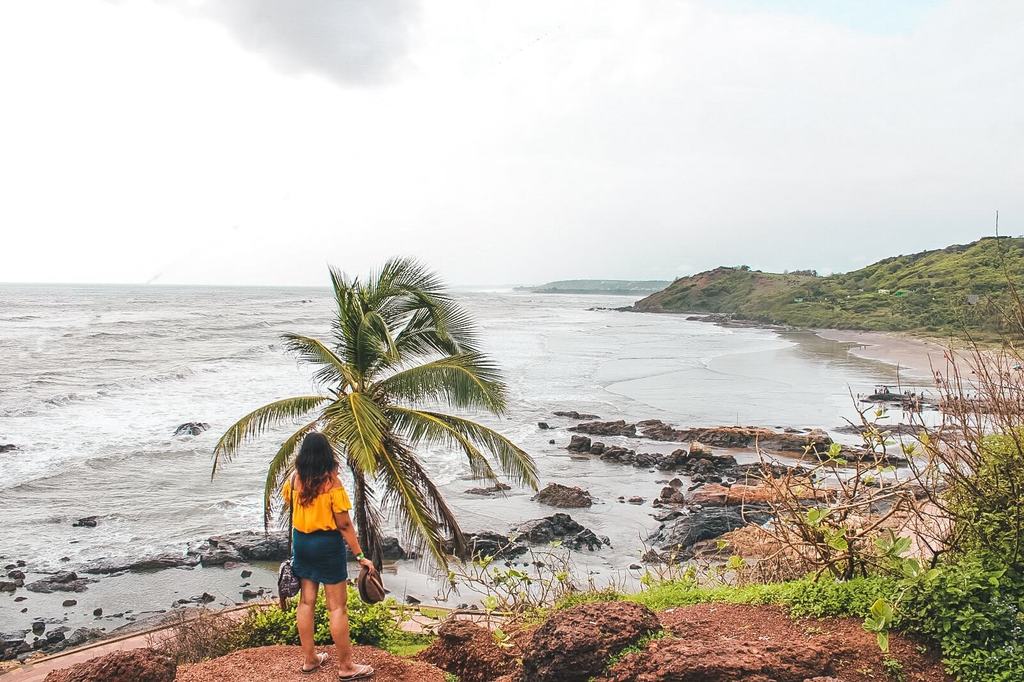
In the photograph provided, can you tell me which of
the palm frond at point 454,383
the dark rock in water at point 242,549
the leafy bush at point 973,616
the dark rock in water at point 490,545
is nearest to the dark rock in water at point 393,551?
the dark rock in water at point 490,545

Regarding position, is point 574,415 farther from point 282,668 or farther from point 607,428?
point 282,668

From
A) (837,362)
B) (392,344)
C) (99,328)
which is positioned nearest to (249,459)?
(392,344)

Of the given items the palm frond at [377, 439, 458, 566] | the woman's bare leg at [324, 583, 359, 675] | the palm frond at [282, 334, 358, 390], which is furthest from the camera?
the palm frond at [282, 334, 358, 390]

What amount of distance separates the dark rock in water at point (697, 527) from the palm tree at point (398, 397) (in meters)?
4.91

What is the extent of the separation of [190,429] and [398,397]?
16.9m

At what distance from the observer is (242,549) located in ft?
46.1

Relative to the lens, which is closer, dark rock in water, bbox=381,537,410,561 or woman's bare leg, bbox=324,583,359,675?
woman's bare leg, bbox=324,583,359,675

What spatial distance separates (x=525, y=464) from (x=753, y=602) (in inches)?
163

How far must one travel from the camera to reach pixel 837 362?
139 feet

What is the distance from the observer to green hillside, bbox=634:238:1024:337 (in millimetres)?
60781

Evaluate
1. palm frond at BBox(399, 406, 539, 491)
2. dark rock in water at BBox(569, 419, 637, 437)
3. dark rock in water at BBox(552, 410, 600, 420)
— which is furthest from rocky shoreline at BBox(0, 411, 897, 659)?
dark rock in water at BBox(552, 410, 600, 420)

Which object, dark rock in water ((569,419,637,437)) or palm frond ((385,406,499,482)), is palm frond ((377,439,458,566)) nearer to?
palm frond ((385,406,499,482))

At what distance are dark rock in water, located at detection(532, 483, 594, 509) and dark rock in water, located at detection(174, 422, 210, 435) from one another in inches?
513

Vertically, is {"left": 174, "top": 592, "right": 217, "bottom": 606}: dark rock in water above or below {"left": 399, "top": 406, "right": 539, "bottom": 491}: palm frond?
below
